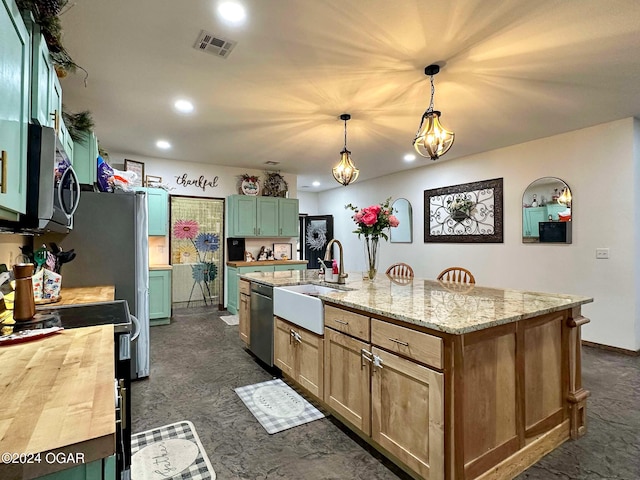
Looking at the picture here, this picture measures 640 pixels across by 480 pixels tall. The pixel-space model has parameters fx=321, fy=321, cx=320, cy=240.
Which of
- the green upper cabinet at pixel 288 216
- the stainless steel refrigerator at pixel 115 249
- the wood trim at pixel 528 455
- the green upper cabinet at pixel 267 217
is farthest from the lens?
the green upper cabinet at pixel 288 216

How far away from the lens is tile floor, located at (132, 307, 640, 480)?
178cm

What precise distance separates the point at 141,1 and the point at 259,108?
4.99ft

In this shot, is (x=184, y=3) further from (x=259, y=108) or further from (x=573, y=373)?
(x=573, y=373)

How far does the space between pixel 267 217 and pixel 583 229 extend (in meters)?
4.69

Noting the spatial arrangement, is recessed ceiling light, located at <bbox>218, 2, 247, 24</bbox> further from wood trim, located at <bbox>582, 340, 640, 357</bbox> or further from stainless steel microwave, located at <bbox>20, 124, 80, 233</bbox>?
wood trim, located at <bbox>582, 340, 640, 357</bbox>

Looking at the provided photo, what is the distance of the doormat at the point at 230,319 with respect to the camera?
16.2ft

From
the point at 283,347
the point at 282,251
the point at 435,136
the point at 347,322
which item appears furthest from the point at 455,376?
the point at 282,251

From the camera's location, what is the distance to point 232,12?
191 centimetres

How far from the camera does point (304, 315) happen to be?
95.8 inches

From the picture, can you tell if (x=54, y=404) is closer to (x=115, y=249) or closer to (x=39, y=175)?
(x=39, y=175)

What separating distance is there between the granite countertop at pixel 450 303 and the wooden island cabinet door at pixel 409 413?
0.24m

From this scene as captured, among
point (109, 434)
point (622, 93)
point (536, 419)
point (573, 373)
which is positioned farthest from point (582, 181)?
point (109, 434)

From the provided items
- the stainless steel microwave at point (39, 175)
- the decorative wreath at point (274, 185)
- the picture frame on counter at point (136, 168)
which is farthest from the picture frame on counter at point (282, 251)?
the stainless steel microwave at point (39, 175)

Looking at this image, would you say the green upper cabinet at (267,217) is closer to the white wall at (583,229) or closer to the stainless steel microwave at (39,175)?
the white wall at (583,229)
